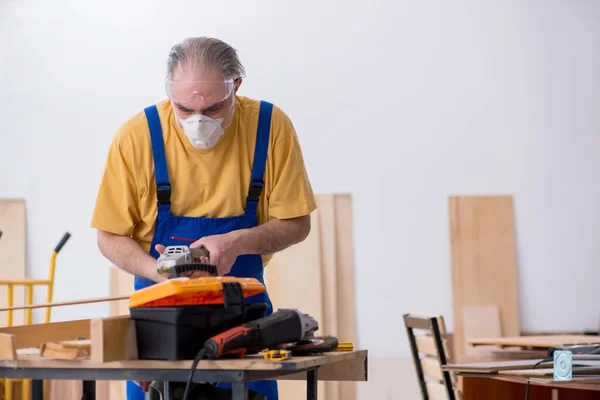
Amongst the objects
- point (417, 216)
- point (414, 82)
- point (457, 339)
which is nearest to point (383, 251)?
point (417, 216)

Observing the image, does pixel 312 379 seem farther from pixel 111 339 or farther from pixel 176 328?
pixel 111 339

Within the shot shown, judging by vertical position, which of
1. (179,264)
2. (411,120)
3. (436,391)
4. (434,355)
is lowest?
(436,391)

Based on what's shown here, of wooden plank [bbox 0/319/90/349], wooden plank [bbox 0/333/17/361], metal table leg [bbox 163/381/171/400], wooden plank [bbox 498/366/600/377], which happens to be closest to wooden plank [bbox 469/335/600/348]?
wooden plank [bbox 498/366/600/377]

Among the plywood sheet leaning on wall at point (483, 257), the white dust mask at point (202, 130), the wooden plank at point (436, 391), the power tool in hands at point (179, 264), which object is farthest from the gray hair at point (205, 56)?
the plywood sheet leaning on wall at point (483, 257)

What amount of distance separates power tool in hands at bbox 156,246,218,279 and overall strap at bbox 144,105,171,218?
39cm

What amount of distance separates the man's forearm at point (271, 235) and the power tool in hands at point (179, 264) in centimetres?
29

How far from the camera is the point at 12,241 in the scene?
213 inches

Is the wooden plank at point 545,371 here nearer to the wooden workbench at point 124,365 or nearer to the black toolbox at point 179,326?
the wooden workbench at point 124,365

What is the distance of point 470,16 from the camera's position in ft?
17.1

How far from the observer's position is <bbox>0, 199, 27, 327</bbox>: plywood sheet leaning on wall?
536cm

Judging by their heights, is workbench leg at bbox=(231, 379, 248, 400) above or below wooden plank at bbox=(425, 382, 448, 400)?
above

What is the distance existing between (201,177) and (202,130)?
0.17m

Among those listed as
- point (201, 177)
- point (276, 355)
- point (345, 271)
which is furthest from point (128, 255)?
point (345, 271)

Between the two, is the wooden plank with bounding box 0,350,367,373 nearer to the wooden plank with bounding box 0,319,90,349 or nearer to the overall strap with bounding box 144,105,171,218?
the wooden plank with bounding box 0,319,90,349
